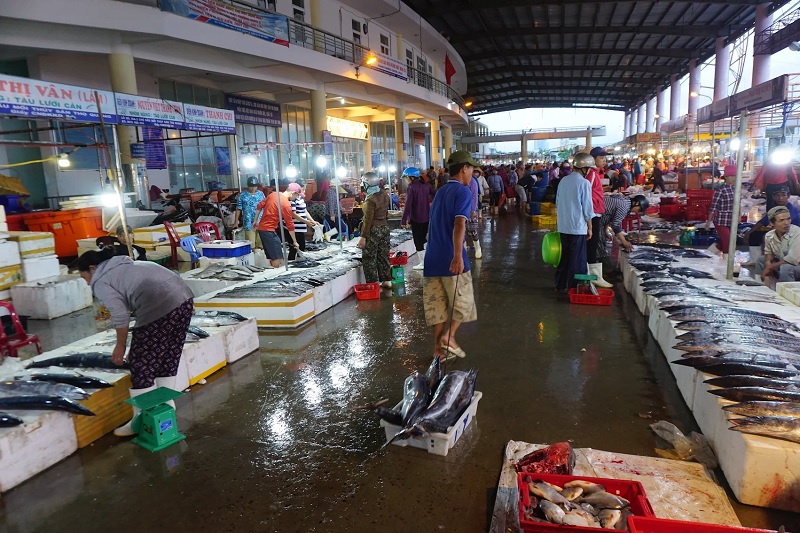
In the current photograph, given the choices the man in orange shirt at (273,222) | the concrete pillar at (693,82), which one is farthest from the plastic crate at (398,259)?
the concrete pillar at (693,82)

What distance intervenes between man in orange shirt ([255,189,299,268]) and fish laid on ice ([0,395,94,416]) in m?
5.17

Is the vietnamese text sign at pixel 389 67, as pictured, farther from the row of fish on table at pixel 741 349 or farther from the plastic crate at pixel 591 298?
the row of fish on table at pixel 741 349

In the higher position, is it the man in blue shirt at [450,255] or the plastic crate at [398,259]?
the man in blue shirt at [450,255]

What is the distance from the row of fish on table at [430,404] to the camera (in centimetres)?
342

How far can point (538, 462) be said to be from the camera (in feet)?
9.96

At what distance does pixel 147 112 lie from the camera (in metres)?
10.1

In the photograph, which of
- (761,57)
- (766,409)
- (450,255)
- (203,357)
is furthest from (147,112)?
(761,57)

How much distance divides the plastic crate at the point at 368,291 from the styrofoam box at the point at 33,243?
4.82m

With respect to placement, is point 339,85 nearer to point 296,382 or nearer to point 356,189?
point 356,189

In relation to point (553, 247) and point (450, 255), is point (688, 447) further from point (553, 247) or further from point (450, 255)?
point (553, 247)

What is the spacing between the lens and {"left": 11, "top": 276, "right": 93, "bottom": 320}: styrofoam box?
24.2ft

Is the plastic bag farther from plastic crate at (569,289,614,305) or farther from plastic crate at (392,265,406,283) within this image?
plastic crate at (392,265,406,283)

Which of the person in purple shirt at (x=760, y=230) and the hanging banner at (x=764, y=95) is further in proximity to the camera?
the hanging banner at (x=764, y=95)

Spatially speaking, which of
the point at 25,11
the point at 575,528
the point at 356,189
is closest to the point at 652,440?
the point at 575,528
